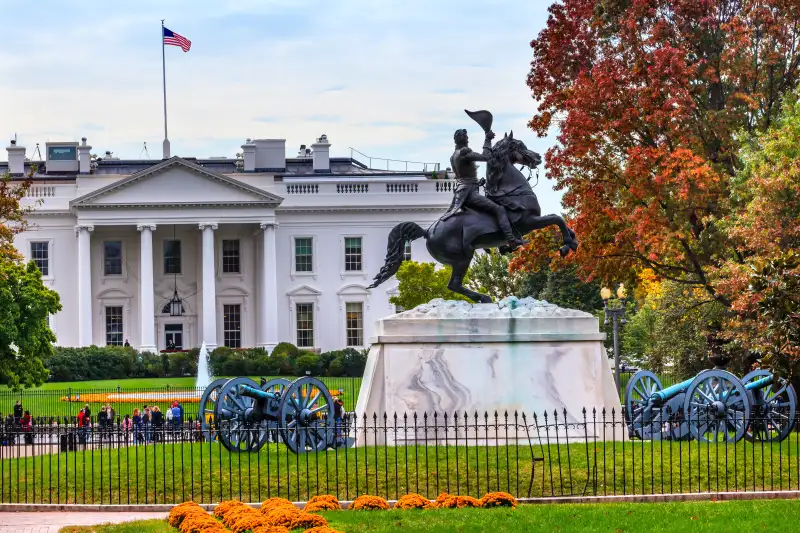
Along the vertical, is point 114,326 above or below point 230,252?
below

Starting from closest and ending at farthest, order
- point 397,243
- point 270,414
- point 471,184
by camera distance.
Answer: point 270,414 → point 471,184 → point 397,243

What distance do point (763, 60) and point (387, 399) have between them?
12.6m

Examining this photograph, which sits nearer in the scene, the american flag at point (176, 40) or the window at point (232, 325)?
the american flag at point (176, 40)

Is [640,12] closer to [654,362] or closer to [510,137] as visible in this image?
[510,137]

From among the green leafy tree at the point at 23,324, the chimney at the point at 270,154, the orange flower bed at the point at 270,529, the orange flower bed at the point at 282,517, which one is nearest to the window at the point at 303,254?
Answer: the chimney at the point at 270,154

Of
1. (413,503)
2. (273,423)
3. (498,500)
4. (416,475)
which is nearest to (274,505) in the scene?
(413,503)

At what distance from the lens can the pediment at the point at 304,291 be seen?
70.6m

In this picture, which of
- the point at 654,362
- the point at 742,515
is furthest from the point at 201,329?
the point at 742,515

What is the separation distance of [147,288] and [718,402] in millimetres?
49467

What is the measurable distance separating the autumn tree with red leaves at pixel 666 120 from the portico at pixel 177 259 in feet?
126

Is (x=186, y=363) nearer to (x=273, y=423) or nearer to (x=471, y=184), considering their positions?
(x=273, y=423)

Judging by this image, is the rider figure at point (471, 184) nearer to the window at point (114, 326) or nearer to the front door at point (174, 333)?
the front door at point (174, 333)

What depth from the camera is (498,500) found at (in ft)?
53.4

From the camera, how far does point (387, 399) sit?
21188mm
